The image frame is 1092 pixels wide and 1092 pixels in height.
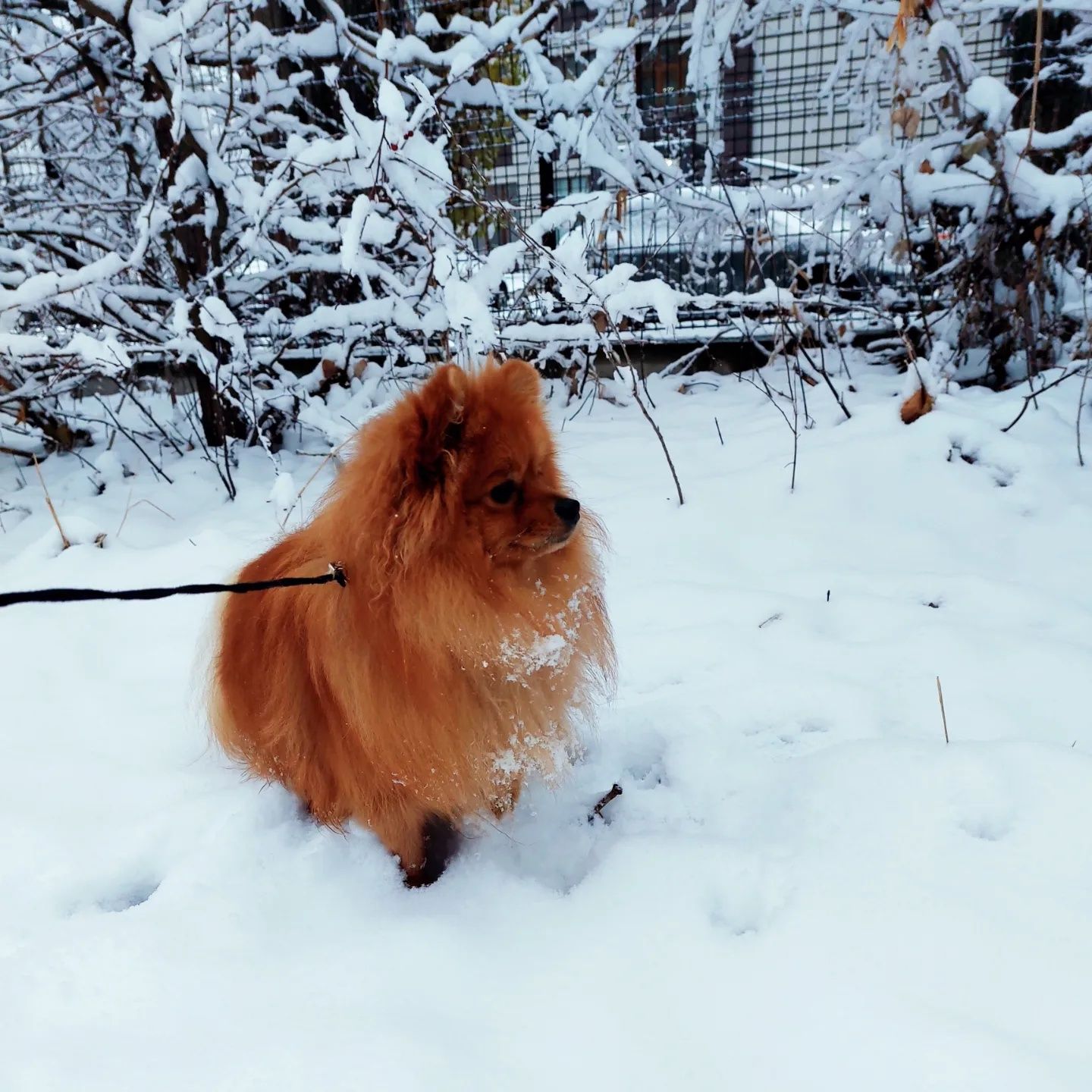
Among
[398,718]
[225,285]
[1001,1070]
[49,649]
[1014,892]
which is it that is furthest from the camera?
[225,285]

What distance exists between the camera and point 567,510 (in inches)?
57.2

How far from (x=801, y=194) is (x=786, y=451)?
2.54 meters

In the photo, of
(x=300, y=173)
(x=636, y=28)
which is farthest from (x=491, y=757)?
(x=636, y=28)

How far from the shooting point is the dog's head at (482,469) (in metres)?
1.38

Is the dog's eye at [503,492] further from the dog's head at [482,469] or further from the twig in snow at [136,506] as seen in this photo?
the twig in snow at [136,506]

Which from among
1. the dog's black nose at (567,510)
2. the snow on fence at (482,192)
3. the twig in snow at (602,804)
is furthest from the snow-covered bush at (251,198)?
the twig in snow at (602,804)

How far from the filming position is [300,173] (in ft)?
10.9

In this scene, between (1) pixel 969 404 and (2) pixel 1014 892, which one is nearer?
(2) pixel 1014 892

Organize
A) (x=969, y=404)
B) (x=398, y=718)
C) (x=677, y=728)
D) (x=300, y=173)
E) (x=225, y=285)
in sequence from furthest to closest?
(x=225, y=285) → (x=969, y=404) → (x=300, y=173) → (x=677, y=728) → (x=398, y=718)

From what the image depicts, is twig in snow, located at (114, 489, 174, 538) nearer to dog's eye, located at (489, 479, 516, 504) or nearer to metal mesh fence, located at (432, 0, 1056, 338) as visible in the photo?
metal mesh fence, located at (432, 0, 1056, 338)

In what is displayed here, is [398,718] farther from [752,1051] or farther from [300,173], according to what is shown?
[300,173]

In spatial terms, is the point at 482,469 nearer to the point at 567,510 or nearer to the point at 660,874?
the point at 567,510

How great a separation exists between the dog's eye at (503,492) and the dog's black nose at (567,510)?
0.09m

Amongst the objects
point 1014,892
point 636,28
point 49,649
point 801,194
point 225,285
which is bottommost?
point 49,649
